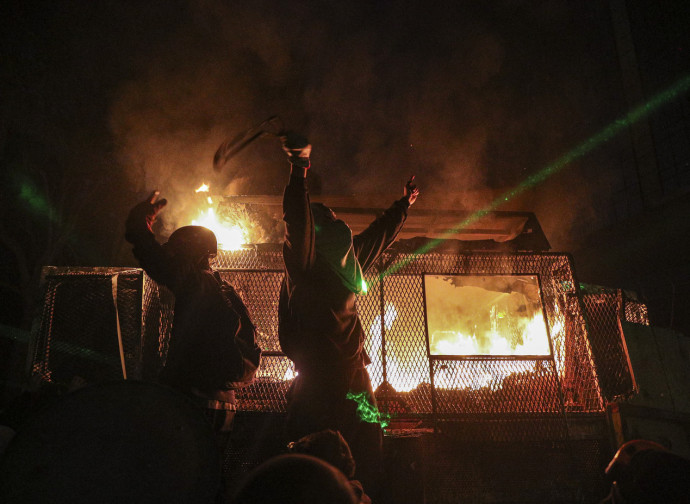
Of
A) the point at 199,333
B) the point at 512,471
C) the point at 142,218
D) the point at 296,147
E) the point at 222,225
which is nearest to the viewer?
the point at 296,147

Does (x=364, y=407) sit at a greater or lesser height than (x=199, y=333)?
lesser

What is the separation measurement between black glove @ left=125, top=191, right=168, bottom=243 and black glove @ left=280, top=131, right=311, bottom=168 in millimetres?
1255

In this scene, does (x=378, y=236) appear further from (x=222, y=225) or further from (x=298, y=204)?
(x=222, y=225)

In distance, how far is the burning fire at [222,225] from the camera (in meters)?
4.63

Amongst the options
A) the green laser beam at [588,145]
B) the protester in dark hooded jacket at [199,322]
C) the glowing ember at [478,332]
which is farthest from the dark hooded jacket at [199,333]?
the green laser beam at [588,145]

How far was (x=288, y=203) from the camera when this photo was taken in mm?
2234

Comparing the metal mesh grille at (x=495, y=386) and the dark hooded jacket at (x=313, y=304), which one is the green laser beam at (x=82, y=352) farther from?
the metal mesh grille at (x=495, y=386)

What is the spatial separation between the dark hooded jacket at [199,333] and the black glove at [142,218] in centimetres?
2

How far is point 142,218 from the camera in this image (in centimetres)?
276

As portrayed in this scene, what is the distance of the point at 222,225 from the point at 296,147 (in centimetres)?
287

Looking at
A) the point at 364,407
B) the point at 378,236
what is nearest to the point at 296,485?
the point at 364,407

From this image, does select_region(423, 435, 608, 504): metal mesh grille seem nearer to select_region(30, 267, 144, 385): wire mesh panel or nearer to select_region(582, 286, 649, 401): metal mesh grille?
select_region(582, 286, 649, 401): metal mesh grille

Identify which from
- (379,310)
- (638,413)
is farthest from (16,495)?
(638,413)

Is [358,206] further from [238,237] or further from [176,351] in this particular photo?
[176,351]
